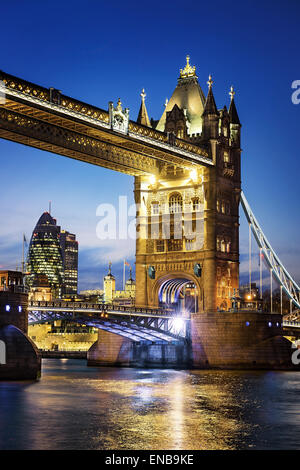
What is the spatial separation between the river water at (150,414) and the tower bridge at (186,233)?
43.5 feet

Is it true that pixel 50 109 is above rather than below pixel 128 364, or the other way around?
above

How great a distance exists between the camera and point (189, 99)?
84.4m

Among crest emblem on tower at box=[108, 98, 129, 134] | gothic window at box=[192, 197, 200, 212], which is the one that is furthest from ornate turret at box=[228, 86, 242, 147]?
crest emblem on tower at box=[108, 98, 129, 134]

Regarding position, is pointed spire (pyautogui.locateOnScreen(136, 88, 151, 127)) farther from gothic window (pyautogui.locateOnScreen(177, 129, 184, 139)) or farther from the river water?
the river water

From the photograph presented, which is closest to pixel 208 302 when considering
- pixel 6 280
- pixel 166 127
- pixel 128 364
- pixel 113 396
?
pixel 128 364

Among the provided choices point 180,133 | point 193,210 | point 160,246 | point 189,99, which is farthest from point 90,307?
point 189,99

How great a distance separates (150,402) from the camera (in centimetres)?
4434

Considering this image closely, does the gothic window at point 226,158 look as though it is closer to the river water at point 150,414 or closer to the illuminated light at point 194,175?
the illuminated light at point 194,175

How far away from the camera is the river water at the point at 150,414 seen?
30406 mm

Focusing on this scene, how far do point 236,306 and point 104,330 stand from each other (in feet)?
42.6

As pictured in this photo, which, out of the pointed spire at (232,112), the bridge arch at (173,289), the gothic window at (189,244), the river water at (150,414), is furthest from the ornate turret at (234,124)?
the river water at (150,414)

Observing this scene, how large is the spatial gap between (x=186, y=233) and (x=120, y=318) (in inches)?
488

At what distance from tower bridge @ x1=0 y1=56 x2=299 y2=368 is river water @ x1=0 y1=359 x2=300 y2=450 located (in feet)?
43.5
